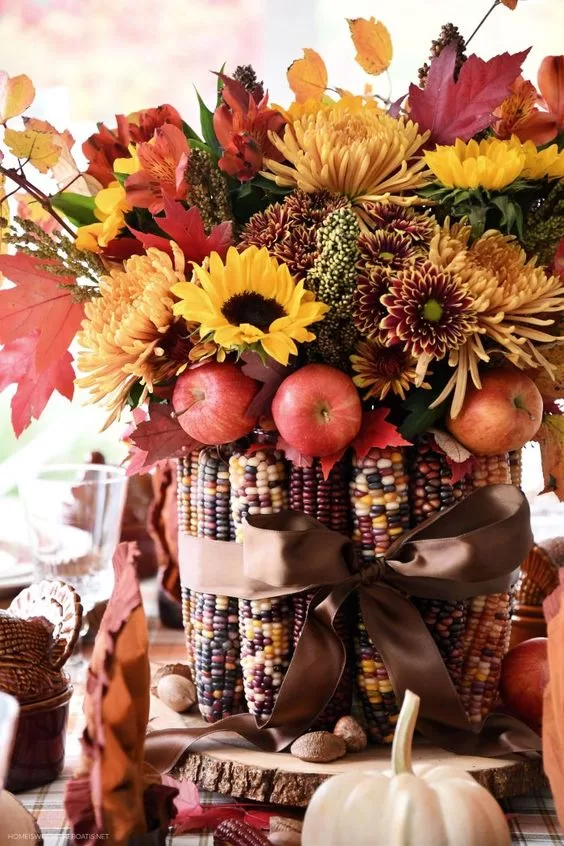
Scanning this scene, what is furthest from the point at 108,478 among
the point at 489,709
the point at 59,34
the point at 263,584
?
the point at 59,34

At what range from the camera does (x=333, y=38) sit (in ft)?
5.78

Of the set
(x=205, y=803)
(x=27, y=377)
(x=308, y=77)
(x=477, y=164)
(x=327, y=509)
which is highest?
(x=308, y=77)

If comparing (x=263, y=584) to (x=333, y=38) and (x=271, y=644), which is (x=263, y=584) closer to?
(x=271, y=644)

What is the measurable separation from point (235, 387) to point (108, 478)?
36 centimetres

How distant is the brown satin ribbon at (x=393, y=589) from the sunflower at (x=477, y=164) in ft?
0.69

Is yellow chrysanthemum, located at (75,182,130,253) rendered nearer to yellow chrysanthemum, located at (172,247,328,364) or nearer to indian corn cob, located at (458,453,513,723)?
yellow chrysanthemum, located at (172,247,328,364)

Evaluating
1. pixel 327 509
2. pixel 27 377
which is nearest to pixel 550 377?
pixel 327 509

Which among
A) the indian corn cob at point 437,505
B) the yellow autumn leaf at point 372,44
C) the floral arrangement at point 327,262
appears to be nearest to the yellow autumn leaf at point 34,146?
the floral arrangement at point 327,262

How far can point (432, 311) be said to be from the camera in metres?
0.65

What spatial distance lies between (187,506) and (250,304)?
21 cm

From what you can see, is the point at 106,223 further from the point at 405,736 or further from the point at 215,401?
the point at 405,736

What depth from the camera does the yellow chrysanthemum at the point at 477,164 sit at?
2.20 ft

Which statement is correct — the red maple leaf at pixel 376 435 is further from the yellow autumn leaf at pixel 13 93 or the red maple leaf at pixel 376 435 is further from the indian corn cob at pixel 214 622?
the yellow autumn leaf at pixel 13 93

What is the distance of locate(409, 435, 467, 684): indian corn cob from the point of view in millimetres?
708
